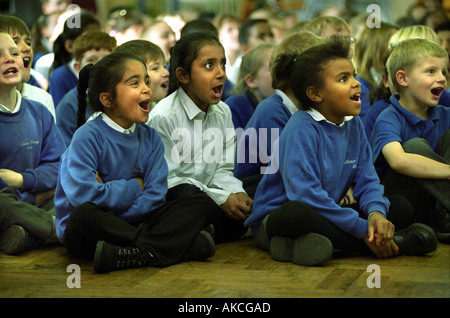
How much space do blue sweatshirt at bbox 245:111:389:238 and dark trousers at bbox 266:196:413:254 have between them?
0.08ft

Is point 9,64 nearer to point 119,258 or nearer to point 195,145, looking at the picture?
point 195,145

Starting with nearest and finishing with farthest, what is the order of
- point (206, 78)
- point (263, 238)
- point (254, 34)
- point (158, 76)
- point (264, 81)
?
point (263, 238) < point (206, 78) < point (158, 76) < point (264, 81) < point (254, 34)

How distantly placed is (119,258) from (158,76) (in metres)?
1.00

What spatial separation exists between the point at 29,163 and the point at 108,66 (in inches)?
20.6

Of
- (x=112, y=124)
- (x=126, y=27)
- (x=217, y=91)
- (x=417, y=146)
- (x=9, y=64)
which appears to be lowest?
(x=417, y=146)

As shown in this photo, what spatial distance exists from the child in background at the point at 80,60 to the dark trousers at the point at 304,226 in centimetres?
120

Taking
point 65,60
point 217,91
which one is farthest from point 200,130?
point 65,60

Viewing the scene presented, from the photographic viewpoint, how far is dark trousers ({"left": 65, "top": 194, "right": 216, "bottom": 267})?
2055 mm

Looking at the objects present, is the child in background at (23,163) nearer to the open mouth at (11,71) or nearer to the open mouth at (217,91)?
the open mouth at (11,71)

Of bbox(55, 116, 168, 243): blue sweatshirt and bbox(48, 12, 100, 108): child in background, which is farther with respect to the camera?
bbox(48, 12, 100, 108): child in background

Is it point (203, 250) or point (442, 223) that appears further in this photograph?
point (442, 223)

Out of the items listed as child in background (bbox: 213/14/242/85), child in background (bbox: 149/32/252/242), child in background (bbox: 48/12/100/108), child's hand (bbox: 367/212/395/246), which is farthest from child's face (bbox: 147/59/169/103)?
child in background (bbox: 213/14/242/85)

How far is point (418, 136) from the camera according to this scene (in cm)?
257

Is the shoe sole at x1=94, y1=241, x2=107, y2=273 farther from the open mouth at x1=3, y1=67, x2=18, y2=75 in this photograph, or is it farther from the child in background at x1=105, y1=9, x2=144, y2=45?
the child in background at x1=105, y1=9, x2=144, y2=45
